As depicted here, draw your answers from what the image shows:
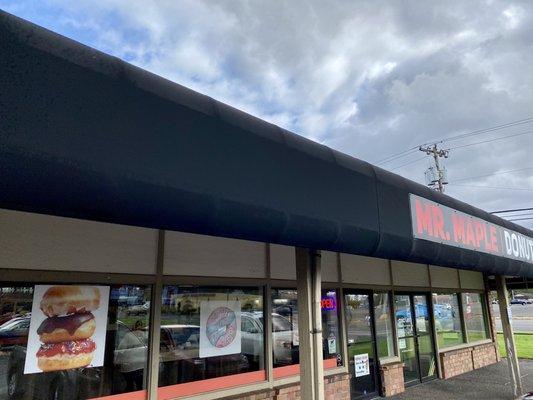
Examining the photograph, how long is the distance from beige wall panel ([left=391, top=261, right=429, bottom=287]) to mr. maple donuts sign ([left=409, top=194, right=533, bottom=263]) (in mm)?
2350

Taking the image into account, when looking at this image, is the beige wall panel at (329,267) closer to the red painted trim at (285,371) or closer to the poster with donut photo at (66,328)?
the red painted trim at (285,371)

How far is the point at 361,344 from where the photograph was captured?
8531mm

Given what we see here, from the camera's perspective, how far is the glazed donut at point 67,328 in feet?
14.3

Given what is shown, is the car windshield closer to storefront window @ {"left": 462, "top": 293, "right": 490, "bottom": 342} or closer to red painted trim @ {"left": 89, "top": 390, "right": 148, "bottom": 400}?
Result: red painted trim @ {"left": 89, "top": 390, "right": 148, "bottom": 400}

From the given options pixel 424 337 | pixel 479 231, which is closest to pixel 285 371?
pixel 479 231

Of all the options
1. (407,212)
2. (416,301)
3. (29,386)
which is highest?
(407,212)

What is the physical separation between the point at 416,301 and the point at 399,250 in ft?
20.1

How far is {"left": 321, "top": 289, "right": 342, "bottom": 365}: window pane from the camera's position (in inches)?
304

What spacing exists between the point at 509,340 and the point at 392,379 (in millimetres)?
2679

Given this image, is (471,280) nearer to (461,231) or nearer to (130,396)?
(461,231)

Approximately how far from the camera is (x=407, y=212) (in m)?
5.30

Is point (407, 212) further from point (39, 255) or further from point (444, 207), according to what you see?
point (39, 255)

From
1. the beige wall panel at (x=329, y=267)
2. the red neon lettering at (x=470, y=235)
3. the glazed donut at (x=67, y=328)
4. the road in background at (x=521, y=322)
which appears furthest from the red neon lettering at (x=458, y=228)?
the road in background at (x=521, y=322)

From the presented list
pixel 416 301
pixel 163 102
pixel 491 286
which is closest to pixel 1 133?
pixel 163 102
